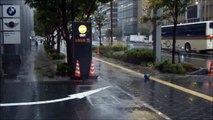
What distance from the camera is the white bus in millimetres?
39906

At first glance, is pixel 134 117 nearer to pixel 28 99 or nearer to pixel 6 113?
pixel 6 113

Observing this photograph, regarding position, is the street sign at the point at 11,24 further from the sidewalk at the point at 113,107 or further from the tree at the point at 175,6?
the sidewalk at the point at 113,107

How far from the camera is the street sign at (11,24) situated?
80.5ft

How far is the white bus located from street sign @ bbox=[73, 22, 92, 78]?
81.8 ft

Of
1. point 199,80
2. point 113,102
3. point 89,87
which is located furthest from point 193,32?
point 113,102

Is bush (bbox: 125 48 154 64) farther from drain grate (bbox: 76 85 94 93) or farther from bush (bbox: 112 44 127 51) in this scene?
drain grate (bbox: 76 85 94 93)

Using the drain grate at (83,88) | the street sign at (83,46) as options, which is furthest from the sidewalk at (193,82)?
the drain grate at (83,88)

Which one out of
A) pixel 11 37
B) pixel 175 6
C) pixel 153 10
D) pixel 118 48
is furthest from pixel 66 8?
pixel 118 48

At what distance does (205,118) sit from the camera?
913 centimetres

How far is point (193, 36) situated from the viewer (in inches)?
1668

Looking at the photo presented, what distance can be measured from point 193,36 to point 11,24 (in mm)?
23475

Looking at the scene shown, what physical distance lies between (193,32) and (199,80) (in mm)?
26421

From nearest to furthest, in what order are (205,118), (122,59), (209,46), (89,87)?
1. (205,118)
2. (89,87)
3. (122,59)
4. (209,46)

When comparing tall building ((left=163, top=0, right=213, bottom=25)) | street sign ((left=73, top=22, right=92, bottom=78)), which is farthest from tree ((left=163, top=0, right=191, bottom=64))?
tall building ((left=163, top=0, right=213, bottom=25))
